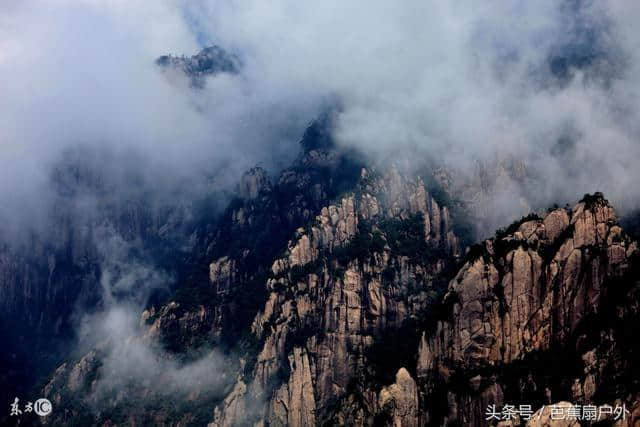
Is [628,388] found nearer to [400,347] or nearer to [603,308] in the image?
[603,308]

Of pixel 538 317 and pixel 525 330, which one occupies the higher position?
pixel 538 317

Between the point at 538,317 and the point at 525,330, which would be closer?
the point at 538,317

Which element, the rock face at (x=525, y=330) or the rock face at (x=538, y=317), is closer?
the rock face at (x=525, y=330)

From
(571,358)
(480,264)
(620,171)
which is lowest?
(571,358)

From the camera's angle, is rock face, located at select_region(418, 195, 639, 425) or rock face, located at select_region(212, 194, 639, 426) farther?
rock face, located at select_region(418, 195, 639, 425)

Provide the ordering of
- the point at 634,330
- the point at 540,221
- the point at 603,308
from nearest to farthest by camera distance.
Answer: the point at 634,330 → the point at 603,308 → the point at 540,221

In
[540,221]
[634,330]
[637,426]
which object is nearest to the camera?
[637,426]

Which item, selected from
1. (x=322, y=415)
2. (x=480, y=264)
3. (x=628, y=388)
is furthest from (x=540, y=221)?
(x=322, y=415)

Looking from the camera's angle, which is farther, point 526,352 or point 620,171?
point 620,171

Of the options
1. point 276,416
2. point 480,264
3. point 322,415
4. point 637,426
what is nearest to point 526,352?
point 480,264

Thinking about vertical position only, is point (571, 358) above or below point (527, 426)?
above
